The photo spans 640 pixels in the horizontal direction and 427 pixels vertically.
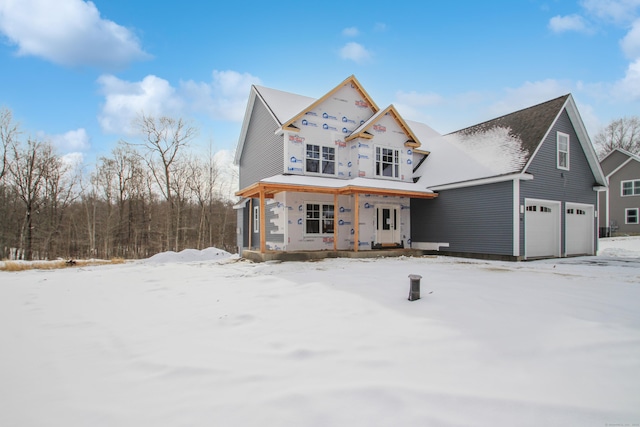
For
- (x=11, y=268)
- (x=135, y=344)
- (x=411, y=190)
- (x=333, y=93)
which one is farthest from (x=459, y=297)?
(x=11, y=268)

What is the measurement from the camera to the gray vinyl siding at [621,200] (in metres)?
26.9

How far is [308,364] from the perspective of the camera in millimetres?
3270

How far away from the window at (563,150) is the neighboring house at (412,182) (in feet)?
0.25

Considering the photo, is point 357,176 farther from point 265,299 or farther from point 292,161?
point 265,299

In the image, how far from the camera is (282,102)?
16.3m

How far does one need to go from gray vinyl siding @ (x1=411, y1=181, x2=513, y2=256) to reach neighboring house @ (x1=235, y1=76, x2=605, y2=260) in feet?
0.14

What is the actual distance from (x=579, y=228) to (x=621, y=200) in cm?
1814

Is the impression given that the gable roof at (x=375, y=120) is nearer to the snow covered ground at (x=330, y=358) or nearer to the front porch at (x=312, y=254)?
the front porch at (x=312, y=254)

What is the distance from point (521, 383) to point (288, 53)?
474 inches

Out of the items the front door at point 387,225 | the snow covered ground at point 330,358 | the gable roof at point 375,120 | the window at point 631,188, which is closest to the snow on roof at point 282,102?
the gable roof at point 375,120

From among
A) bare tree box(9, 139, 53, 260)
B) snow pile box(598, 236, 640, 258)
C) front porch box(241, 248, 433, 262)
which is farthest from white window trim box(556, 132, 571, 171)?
bare tree box(9, 139, 53, 260)

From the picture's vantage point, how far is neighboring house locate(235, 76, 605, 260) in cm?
1326

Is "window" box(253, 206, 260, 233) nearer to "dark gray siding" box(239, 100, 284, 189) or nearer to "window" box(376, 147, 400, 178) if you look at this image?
"dark gray siding" box(239, 100, 284, 189)

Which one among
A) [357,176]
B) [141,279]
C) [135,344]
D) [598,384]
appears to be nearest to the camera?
[598,384]
